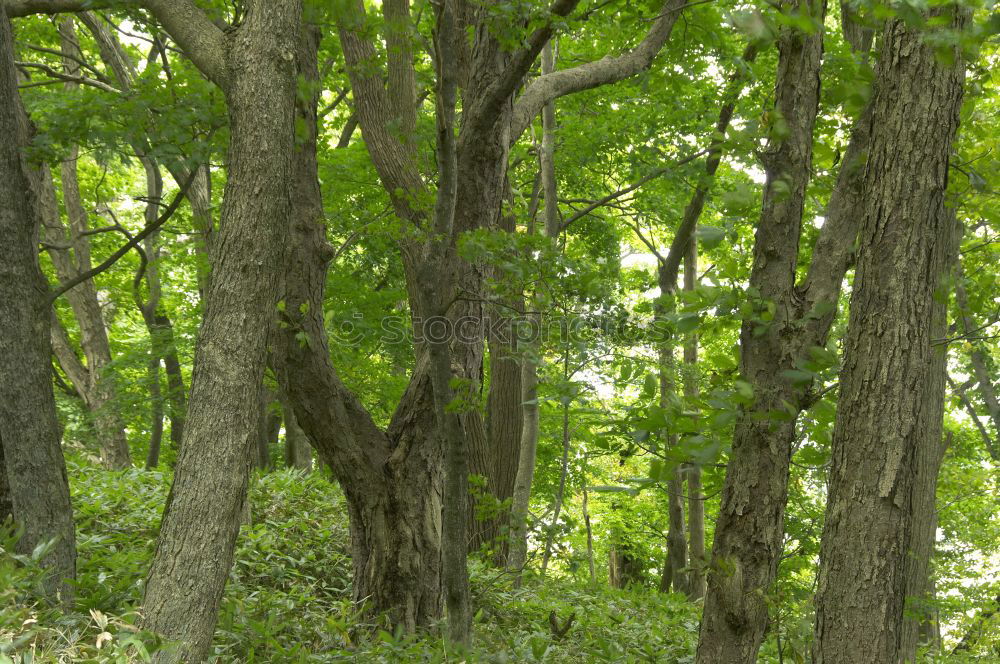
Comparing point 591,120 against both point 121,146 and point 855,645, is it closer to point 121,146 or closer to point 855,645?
point 121,146

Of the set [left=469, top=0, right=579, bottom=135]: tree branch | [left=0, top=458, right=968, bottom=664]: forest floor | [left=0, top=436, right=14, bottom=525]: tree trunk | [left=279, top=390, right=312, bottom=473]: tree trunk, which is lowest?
[left=0, top=458, right=968, bottom=664]: forest floor

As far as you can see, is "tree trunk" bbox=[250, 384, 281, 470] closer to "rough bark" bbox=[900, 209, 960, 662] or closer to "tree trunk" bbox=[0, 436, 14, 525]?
"tree trunk" bbox=[0, 436, 14, 525]

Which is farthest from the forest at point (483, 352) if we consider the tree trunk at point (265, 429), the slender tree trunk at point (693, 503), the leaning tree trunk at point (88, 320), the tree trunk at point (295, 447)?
the leaning tree trunk at point (88, 320)

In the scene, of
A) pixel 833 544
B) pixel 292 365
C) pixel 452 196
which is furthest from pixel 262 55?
pixel 833 544

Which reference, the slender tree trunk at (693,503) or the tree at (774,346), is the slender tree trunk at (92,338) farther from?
the tree at (774,346)

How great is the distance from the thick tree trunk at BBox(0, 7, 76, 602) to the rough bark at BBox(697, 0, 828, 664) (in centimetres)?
326

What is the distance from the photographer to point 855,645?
2.85 m

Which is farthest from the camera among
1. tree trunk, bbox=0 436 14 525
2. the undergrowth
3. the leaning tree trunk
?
the leaning tree trunk

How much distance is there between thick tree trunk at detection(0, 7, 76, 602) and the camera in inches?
158

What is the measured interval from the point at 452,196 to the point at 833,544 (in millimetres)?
2599

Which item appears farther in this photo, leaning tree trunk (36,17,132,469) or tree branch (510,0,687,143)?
leaning tree trunk (36,17,132,469)

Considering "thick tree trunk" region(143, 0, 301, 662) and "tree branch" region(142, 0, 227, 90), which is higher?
"tree branch" region(142, 0, 227, 90)

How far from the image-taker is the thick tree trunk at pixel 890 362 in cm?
282
